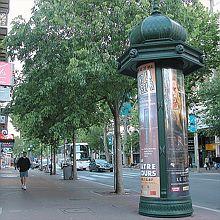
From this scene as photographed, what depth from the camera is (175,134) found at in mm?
11289

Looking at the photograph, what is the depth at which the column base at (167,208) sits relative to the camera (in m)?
10.8

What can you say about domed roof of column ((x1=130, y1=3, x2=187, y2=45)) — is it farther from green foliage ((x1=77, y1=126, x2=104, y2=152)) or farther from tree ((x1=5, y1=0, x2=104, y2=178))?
green foliage ((x1=77, y1=126, x2=104, y2=152))

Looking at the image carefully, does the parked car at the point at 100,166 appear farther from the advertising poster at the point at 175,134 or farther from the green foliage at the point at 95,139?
the advertising poster at the point at 175,134

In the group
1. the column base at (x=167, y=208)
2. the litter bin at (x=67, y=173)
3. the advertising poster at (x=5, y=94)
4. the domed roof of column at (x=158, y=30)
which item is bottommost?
the column base at (x=167, y=208)

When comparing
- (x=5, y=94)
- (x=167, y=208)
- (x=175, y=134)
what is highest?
(x=5, y=94)

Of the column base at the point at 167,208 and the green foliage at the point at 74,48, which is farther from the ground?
the green foliage at the point at 74,48

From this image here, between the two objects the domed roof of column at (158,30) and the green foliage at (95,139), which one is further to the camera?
the green foliage at (95,139)

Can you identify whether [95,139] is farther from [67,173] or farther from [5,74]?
[5,74]

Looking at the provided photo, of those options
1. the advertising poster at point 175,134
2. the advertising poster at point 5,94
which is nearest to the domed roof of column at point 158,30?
the advertising poster at point 175,134

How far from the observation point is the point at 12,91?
18.0 meters


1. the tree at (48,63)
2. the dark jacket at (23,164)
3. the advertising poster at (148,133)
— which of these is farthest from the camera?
the dark jacket at (23,164)

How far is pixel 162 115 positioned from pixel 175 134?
1.94 ft

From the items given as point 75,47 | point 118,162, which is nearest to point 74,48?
point 75,47

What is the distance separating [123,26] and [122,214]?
6795mm
